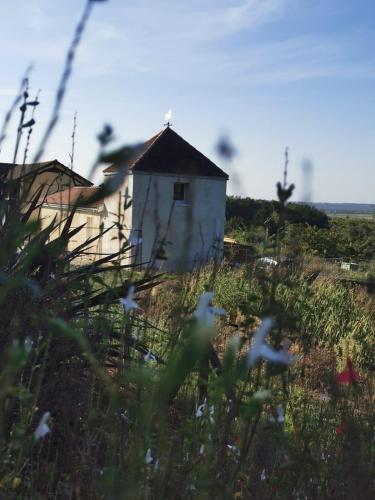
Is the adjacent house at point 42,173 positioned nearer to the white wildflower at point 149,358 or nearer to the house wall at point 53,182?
the house wall at point 53,182

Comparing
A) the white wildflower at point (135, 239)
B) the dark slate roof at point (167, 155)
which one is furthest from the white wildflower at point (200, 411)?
the dark slate roof at point (167, 155)

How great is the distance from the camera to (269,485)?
242 centimetres

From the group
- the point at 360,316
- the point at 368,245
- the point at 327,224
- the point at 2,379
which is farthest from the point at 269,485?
the point at 327,224

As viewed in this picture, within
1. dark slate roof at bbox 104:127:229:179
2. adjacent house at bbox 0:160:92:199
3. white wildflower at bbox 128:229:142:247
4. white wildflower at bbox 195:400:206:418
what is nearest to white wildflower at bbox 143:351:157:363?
white wildflower at bbox 195:400:206:418

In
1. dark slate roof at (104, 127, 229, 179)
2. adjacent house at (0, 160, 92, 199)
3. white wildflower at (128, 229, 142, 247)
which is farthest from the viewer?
dark slate roof at (104, 127, 229, 179)

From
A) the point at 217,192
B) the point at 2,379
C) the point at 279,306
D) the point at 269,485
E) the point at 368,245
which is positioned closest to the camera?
the point at 2,379

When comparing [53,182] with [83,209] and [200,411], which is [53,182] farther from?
[200,411]

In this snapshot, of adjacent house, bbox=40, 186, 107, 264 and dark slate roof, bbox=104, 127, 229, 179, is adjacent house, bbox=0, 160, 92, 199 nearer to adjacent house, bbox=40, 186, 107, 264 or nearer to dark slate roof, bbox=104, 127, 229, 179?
adjacent house, bbox=40, 186, 107, 264

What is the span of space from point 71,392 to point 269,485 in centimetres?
85

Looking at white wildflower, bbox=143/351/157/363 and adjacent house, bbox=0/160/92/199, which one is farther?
white wildflower, bbox=143/351/157/363

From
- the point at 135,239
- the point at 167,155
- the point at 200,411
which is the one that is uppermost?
the point at 167,155

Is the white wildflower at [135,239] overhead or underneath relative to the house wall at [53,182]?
underneath

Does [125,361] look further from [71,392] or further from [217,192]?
[217,192]

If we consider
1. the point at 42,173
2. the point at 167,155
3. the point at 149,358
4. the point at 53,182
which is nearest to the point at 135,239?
the point at 149,358
